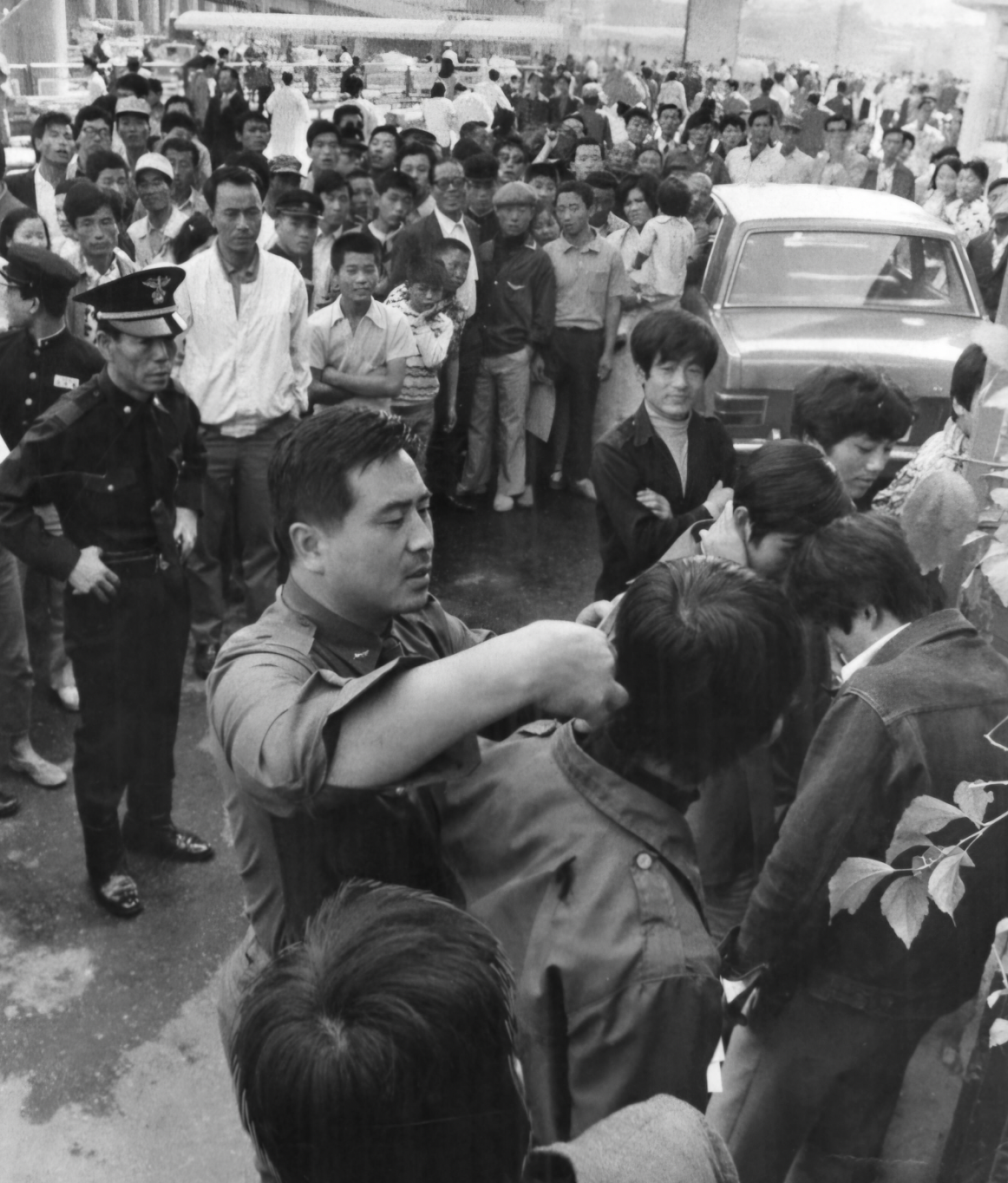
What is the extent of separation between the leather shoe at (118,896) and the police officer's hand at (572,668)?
2949mm

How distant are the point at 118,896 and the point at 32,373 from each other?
1863mm

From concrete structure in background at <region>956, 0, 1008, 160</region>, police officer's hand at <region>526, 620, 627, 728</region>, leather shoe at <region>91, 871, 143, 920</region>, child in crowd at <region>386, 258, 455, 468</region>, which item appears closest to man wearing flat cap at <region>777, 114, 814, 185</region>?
child in crowd at <region>386, 258, 455, 468</region>

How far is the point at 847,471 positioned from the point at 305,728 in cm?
254

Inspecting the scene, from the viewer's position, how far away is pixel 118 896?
4117mm

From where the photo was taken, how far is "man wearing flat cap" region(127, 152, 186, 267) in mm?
7043

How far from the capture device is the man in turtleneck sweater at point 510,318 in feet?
24.0

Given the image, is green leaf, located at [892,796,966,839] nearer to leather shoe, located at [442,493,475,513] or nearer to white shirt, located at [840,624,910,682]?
white shirt, located at [840,624,910,682]

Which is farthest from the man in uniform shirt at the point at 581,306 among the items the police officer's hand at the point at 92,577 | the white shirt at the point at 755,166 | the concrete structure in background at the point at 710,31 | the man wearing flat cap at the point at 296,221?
the concrete structure in background at the point at 710,31

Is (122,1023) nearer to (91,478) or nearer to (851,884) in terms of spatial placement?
(91,478)

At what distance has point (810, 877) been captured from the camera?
2.34 m

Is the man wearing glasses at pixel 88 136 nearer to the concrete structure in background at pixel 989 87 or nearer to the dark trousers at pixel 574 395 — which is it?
the dark trousers at pixel 574 395

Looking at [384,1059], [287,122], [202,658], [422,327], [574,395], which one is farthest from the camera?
[287,122]

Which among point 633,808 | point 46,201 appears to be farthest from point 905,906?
point 46,201

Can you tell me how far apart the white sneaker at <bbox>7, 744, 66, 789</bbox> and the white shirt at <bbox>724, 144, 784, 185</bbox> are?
31.5 feet
